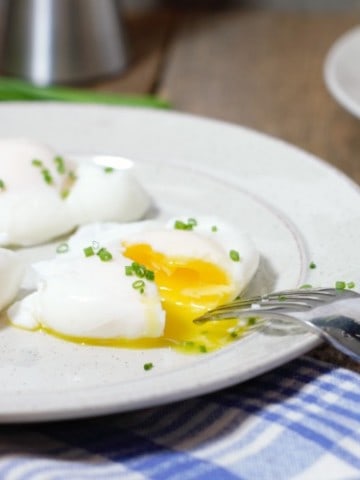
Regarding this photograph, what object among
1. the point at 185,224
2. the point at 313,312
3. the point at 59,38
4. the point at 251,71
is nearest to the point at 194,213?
the point at 185,224

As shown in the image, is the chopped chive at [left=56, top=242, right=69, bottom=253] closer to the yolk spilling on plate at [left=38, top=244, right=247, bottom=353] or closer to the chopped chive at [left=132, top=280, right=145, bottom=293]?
the yolk spilling on plate at [left=38, top=244, right=247, bottom=353]

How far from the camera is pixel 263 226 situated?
1744mm

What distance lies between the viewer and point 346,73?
234cm

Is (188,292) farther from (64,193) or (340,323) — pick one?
(64,193)

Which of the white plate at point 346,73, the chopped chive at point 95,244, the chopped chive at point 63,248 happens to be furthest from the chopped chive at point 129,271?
the white plate at point 346,73

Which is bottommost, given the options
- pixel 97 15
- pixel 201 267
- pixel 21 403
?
pixel 21 403

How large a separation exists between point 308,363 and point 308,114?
4.48ft

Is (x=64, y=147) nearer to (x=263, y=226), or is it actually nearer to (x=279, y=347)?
(x=263, y=226)

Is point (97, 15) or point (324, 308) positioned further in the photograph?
point (97, 15)

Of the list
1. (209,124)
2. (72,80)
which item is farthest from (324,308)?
(72,80)

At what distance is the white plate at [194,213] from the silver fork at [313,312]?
0.03 metres

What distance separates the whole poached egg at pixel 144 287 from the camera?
4.52 feet

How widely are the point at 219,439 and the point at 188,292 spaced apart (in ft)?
1.02

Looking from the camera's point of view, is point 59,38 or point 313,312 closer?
point 313,312
